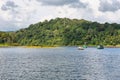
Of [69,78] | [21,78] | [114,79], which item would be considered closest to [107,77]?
[114,79]

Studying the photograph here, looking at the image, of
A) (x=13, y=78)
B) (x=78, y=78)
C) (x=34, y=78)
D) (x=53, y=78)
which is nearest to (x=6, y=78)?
(x=13, y=78)

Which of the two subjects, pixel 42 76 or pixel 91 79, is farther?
pixel 42 76

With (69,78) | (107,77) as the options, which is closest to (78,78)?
(69,78)

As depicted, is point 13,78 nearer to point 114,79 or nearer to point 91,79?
point 91,79

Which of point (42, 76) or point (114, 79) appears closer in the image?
point (114, 79)

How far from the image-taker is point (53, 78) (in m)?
80.3

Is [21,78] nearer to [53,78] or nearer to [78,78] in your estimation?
[53,78]

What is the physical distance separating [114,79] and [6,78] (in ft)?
92.3

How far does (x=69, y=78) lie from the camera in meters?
80.8

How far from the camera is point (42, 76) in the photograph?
84.4 metres

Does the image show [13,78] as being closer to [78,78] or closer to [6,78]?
[6,78]

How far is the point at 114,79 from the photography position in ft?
256

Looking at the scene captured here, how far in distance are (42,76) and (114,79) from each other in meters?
19.9

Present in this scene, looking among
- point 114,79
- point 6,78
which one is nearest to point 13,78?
point 6,78
